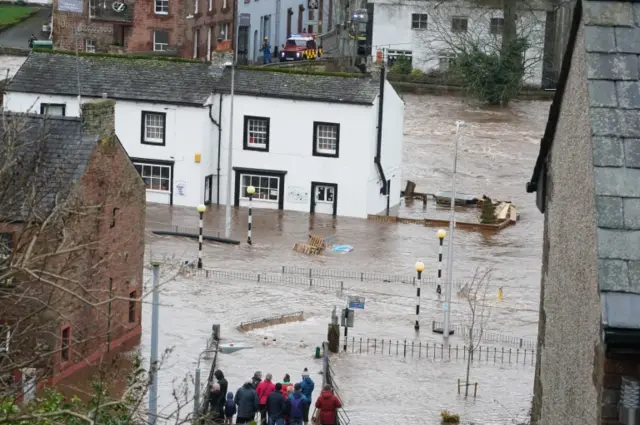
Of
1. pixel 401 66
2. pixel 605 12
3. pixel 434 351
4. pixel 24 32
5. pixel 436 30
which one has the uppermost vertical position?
pixel 436 30

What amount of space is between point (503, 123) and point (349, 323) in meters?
49.8

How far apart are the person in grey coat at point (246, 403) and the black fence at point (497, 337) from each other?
16.4 meters

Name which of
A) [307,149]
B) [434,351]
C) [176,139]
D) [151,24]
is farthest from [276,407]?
[151,24]

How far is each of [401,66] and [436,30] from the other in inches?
132

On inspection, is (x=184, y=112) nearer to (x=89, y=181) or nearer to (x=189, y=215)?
(x=189, y=215)

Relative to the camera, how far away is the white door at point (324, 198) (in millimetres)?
65875

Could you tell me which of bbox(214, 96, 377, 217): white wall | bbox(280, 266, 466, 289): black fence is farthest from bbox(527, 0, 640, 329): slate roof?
bbox(214, 96, 377, 217): white wall

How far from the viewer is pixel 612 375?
36.9 ft

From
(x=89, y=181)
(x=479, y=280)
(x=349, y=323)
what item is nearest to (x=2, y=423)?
(x=89, y=181)

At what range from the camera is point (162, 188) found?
66.2 m

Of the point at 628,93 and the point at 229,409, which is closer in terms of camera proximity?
the point at 628,93

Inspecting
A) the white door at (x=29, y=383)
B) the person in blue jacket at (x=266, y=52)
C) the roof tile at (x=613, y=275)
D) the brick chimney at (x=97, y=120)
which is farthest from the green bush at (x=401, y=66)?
the roof tile at (x=613, y=275)

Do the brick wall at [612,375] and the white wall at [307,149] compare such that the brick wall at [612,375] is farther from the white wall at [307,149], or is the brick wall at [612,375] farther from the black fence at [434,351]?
the white wall at [307,149]

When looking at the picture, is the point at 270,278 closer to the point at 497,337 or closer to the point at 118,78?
the point at 497,337
